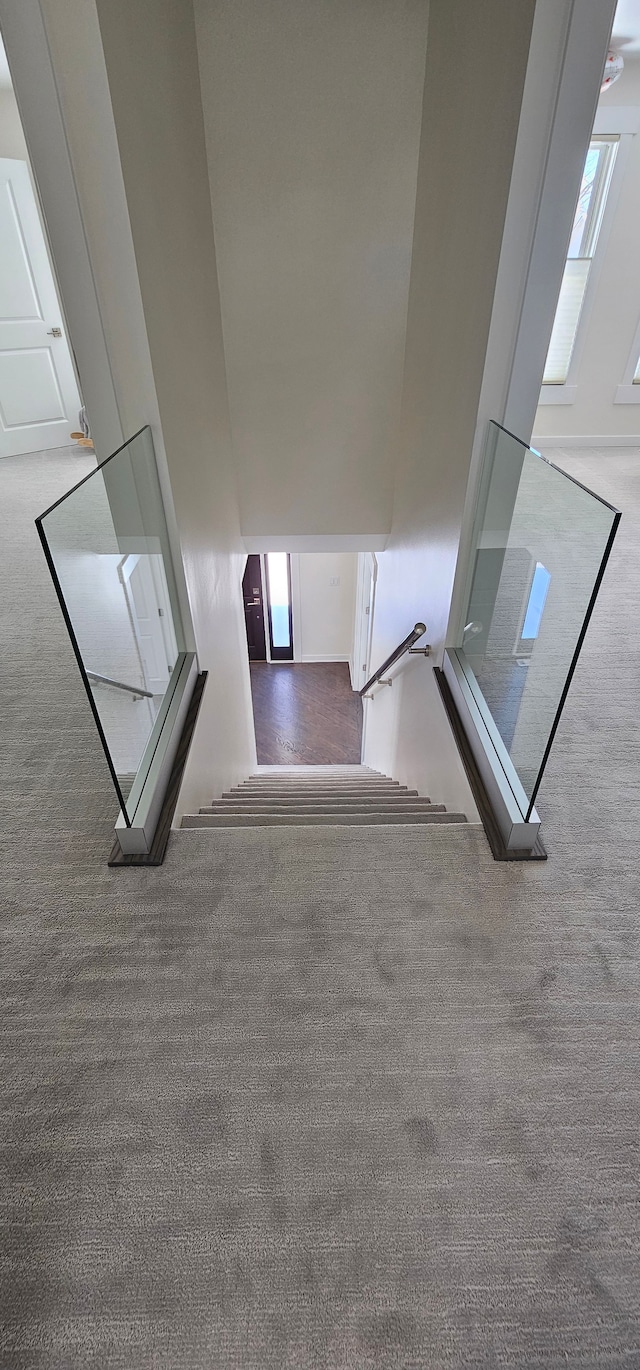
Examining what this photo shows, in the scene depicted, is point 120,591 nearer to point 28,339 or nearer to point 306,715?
point 28,339

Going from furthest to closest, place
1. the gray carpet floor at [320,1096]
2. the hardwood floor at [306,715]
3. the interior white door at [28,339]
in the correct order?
the hardwood floor at [306,715], the interior white door at [28,339], the gray carpet floor at [320,1096]

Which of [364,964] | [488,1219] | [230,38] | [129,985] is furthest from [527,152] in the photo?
[488,1219]

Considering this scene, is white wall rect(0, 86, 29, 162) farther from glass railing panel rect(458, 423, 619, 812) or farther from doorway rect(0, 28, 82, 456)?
glass railing panel rect(458, 423, 619, 812)

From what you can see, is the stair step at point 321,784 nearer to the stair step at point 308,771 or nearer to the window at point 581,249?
the stair step at point 308,771

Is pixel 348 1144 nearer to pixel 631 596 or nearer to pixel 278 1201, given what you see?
pixel 278 1201

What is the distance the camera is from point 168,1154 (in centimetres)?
135

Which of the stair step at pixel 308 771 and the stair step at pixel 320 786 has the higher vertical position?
the stair step at pixel 320 786

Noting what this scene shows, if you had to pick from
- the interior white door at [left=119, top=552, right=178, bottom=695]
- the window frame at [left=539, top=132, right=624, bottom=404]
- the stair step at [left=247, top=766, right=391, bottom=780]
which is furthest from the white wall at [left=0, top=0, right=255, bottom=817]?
the window frame at [left=539, top=132, right=624, bottom=404]

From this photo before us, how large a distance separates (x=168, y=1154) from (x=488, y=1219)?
649mm

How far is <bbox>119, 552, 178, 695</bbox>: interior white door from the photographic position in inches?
81.7

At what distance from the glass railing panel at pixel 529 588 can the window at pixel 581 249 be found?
2754 mm

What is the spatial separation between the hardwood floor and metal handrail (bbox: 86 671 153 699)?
4.23m

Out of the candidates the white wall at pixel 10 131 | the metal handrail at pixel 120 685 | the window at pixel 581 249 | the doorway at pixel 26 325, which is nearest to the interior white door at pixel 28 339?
the doorway at pixel 26 325

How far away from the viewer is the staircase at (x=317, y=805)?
91.3 inches
